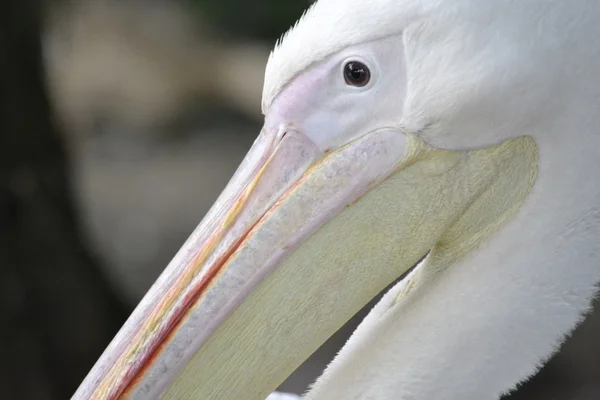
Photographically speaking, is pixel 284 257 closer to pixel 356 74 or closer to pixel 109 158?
pixel 356 74

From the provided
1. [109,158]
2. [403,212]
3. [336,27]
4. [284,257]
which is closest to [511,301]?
[403,212]

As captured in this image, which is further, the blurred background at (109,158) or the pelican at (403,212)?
the blurred background at (109,158)

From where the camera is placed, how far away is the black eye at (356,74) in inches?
61.5

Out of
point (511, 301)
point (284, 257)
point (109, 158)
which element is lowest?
point (284, 257)

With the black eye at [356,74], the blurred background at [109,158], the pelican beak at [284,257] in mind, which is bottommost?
the pelican beak at [284,257]

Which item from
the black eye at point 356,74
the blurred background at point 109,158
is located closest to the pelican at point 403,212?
the black eye at point 356,74

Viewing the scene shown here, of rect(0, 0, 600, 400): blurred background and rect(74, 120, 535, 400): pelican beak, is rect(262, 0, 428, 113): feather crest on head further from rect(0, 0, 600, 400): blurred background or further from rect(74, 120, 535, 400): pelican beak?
rect(0, 0, 600, 400): blurred background

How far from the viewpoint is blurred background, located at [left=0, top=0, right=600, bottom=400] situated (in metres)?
3.80

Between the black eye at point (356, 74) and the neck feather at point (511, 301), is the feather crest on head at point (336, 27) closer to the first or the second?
the black eye at point (356, 74)

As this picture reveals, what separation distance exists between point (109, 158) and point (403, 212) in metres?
5.82

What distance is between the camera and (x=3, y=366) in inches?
145

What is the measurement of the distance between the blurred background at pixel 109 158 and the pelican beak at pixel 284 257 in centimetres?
231

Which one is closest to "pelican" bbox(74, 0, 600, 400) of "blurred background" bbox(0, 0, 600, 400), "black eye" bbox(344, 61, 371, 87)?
"black eye" bbox(344, 61, 371, 87)

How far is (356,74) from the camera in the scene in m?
1.57
